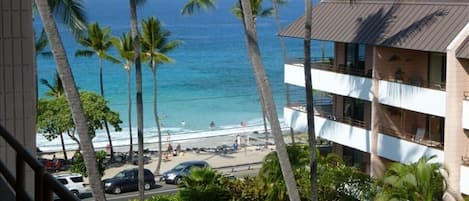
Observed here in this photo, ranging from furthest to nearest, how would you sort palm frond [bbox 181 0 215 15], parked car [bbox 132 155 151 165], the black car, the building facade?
parked car [bbox 132 155 151 165]
the black car
palm frond [bbox 181 0 215 15]
the building facade

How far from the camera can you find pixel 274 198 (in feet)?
85.9

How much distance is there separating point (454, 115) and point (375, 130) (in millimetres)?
4934

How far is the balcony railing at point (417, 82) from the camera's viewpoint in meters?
28.0

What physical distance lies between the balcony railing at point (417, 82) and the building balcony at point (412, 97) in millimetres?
198

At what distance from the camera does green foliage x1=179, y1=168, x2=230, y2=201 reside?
26.4 metres

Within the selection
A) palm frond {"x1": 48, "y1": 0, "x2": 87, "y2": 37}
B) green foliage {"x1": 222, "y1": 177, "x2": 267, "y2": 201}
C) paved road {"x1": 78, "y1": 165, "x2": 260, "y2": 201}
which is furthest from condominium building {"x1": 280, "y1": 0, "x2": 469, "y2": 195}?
palm frond {"x1": 48, "y1": 0, "x2": 87, "y2": 37}

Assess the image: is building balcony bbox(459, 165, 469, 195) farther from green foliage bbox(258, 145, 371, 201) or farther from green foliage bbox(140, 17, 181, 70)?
green foliage bbox(140, 17, 181, 70)

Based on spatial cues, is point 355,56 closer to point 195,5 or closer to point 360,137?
point 360,137

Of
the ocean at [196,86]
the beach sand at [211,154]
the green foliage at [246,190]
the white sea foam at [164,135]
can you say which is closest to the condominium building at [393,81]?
the green foliage at [246,190]

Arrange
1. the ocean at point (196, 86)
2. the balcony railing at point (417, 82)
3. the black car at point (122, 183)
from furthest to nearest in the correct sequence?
the ocean at point (196, 86) → the black car at point (122, 183) → the balcony railing at point (417, 82)

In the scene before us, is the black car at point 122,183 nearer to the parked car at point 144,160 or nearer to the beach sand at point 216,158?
the beach sand at point 216,158

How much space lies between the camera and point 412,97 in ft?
94.2

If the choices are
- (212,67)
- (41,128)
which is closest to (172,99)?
(212,67)

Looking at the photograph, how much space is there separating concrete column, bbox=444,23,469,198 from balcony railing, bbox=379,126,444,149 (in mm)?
1165
